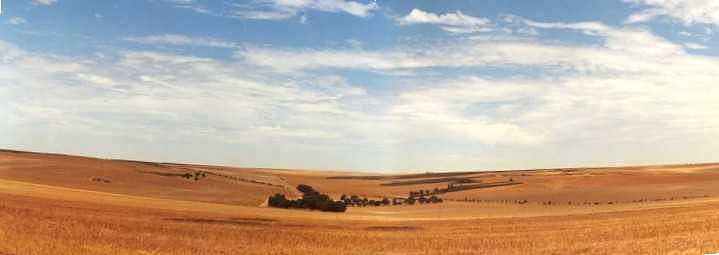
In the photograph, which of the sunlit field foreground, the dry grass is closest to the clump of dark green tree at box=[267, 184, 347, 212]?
the sunlit field foreground

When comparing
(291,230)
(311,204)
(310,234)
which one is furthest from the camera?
(311,204)

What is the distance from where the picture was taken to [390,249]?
21172 millimetres

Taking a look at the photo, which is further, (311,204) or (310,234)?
(311,204)

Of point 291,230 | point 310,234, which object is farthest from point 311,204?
point 310,234

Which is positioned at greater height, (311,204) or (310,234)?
(311,204)

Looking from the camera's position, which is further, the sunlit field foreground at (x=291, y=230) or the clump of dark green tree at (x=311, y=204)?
the clump of dark green tree at (x=311, y=204)

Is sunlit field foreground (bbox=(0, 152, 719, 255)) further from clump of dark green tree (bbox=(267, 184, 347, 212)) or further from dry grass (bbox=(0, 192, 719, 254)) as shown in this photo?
clump of dark green tree (bbox=(267, 184, 347, 212))

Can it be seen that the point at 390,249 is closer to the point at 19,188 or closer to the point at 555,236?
the point at 555,236

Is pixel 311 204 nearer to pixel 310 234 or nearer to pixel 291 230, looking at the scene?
pixel 291 230

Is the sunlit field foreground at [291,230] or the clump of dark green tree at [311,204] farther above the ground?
the clump of dark green tree at [311,204]

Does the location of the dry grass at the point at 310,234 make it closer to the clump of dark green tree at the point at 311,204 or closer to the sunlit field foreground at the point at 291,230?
the sunlit field foreground at the point at 291,230

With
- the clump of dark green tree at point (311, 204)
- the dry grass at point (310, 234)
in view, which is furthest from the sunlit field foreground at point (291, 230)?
the clump of dark green tree at point (311, 204)

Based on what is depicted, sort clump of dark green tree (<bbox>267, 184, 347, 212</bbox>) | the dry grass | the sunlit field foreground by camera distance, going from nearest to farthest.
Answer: the dry grass → the sunlit field foreground → clump of dark green tree (<bbox>267, 184, 347, 212</bbox>)

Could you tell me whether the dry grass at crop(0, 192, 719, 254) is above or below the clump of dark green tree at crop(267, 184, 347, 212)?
below
